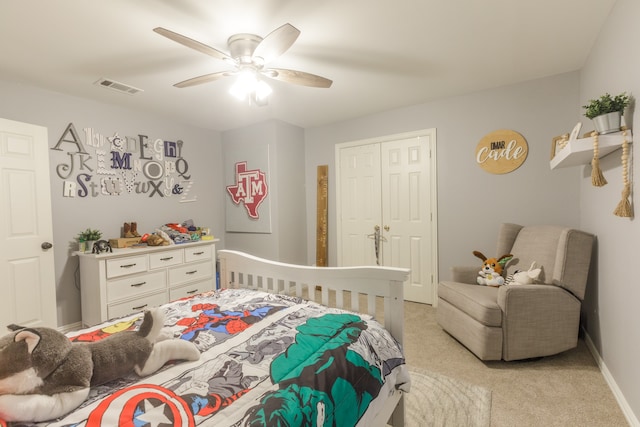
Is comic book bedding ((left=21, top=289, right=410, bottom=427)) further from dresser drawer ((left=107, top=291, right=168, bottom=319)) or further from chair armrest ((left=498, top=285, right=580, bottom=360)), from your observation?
dresser drawer ((left=107, top=291, right=168, bottom=319))

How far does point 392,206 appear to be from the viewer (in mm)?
3742

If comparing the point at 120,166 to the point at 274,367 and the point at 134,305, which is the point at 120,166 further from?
the point at 274,367

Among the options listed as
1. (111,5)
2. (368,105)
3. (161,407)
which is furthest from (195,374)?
(368,105)

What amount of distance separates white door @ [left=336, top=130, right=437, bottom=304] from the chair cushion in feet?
2.71

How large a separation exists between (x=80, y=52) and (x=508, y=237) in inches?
155

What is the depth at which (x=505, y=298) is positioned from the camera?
2.17 m

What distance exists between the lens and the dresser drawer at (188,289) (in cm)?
332

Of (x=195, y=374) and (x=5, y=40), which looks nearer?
(x=195, y=374)

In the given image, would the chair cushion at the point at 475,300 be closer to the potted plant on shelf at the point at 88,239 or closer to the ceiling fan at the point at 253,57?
the ceiling fan at the point at 253,57

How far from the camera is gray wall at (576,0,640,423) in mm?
1596

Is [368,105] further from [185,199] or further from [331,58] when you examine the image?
[185,199]

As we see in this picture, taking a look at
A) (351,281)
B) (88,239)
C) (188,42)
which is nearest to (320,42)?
(188,42)

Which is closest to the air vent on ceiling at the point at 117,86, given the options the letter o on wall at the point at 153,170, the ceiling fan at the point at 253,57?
the letter o on wall at the point at 153,170

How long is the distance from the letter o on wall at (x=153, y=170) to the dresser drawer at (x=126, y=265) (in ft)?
3.56
